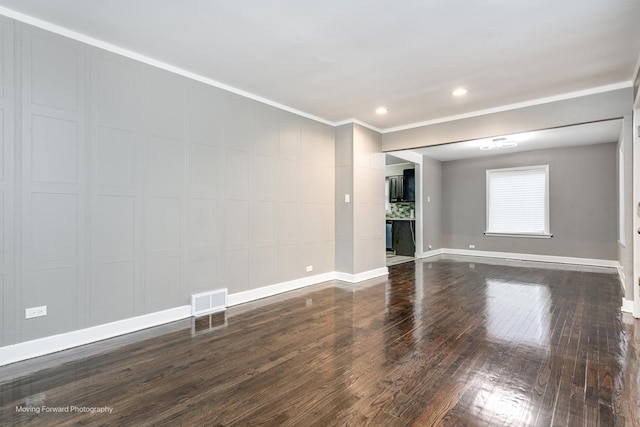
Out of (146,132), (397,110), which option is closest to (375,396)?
(146,132)

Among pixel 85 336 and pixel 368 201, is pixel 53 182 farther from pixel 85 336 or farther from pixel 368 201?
pixel 368 201

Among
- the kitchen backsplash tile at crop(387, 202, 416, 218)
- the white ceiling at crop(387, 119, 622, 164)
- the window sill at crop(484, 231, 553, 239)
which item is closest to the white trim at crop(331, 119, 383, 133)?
the white ceiling at crop(387, 119, 622, 164)

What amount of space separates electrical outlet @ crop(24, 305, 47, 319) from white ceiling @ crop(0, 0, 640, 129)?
243 centimetres

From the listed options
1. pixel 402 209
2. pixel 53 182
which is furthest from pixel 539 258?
pixel 53 182

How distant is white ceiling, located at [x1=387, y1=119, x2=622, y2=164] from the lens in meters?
5.89

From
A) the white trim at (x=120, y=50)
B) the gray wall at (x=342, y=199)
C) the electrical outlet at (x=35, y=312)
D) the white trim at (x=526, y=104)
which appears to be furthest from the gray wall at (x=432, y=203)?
the electrical outlet at (x=35, y=312)

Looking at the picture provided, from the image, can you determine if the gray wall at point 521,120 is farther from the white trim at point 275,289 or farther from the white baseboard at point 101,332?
the white baseboard at point 101,332

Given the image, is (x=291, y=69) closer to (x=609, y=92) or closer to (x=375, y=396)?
(x=375, y=396)

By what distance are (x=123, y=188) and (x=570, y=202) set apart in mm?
8929

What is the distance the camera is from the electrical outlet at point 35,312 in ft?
8.82

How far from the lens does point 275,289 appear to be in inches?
187

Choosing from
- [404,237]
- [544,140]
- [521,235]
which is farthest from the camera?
[404,237]

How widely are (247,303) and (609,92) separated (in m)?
5.32

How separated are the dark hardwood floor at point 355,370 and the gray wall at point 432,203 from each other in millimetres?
4631
